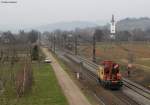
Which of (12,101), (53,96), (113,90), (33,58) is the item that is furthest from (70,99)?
(33,58)

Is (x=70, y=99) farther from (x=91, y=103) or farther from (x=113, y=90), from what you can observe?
(x=113, y=90)

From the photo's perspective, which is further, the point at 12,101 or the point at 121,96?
the point at 121,96

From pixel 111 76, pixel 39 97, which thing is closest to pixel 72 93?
pixel 39 97

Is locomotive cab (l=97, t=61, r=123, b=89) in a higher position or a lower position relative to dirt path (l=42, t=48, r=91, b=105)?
higher

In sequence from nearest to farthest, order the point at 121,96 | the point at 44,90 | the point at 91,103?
1. the point at 91,103
2. the point at 121,96
3. the point at 44,90

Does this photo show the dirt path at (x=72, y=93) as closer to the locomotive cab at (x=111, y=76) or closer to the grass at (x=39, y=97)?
the grass at (x=39, y=97)

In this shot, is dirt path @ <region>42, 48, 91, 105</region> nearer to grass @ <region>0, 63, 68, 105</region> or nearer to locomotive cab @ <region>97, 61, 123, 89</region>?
grass @ <region>0, 63, 68, 105</region>

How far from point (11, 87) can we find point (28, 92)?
4977 mm

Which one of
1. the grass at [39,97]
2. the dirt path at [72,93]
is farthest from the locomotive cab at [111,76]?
the grass at [39,97]

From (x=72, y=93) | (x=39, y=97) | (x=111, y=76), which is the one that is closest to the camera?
(x=39, y=97)

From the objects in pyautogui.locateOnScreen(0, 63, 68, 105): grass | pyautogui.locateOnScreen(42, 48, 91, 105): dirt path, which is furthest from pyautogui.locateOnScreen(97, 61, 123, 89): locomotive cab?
pyautogui.locateOnScreen(0, 63, 68, 105): grass

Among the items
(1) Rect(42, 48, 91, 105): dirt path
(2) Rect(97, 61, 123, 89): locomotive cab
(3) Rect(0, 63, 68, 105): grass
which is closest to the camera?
(3) Rect(0, 63, 68, 105): grass

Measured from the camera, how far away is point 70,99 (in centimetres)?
3969

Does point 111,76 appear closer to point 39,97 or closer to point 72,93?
point 72,93
